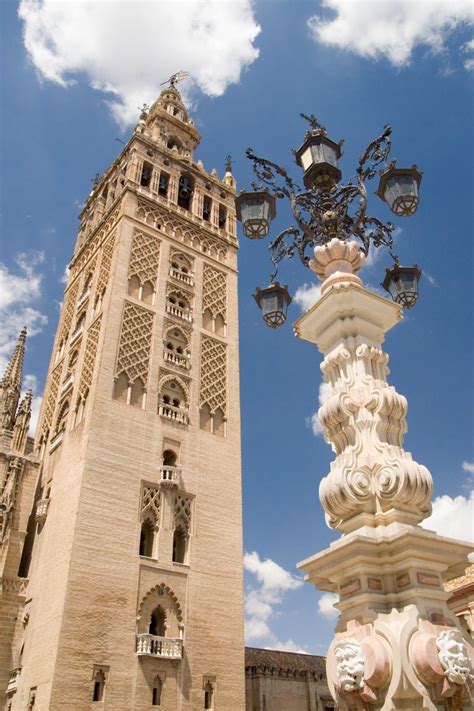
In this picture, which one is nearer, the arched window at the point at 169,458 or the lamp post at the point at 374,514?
the lamp post at the point at 374,514

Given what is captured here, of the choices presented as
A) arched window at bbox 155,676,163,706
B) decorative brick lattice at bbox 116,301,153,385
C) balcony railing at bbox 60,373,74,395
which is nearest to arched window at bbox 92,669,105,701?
arched window at bbox 155,676,163,706

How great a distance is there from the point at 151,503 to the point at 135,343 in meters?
5.52

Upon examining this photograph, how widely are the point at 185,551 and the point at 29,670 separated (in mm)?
4756

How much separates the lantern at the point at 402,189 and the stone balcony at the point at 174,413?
13578mm

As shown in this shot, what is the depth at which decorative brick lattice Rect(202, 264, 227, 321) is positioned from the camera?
22.7m

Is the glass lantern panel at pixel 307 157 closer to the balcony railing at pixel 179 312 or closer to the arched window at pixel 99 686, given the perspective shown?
the arched window at pixel 99 686

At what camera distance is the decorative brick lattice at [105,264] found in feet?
68.7

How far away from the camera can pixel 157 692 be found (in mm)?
13742

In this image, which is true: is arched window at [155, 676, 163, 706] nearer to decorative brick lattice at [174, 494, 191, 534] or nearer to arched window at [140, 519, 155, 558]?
arched window at [140, 519, 155, 558]

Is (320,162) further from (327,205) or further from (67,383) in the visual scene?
Answer: (67,383)

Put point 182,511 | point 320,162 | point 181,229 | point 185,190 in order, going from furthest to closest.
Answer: point 185,190 < point 181,229 < point 182,511 < point 320,162

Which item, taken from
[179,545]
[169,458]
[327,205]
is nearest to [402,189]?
[327,205]

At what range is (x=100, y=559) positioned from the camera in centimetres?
1438

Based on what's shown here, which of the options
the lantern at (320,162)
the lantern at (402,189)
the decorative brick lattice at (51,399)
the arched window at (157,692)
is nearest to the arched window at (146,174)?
the decorative brick lattice at (51,399)
